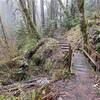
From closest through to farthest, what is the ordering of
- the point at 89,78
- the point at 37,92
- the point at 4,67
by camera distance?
1. the point at 37,92
2. the point at 89,78
3. the point at 4,67

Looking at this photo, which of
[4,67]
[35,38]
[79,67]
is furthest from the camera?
[35,38]

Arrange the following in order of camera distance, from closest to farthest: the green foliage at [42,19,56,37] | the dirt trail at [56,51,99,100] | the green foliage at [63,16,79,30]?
the dirt trail at [56,51,99,100] → the green foliage at [63,16,79,30] → the green foliage at [42,19,56,37]

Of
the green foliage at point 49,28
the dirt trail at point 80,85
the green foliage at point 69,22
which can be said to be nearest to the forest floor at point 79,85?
the dirt trail at point 80,85

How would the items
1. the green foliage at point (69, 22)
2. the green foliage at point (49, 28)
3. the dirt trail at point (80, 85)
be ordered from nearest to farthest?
the dirt trail at point (80, 85) < the green foliage at point (69, 22) < the green foliage at point (49, 28)

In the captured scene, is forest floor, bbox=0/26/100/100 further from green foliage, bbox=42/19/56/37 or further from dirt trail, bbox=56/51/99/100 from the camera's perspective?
green foliage, bbox=42/19/56/37

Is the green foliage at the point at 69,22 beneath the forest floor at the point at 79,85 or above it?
above

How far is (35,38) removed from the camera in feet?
A: 54.1

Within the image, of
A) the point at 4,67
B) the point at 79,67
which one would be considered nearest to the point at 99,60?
the point at 79,67

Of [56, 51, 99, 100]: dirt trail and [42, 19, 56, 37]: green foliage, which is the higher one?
[42, 19, 56, 37]: green foliage

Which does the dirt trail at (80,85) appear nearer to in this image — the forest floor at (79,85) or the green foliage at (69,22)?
the forest floor at (79,85)

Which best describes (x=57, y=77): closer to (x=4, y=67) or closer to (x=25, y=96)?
(x=25, y=96)

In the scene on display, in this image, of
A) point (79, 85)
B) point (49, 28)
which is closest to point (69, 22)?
point (49, 28)

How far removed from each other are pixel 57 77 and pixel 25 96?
2236 mm

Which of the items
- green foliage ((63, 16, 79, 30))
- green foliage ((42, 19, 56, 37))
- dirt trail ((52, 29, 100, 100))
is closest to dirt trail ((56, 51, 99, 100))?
dirt trail ((52, 29, 100, 100))
